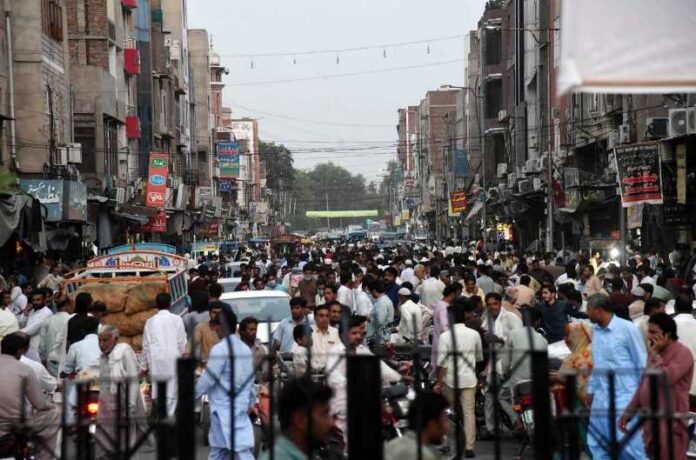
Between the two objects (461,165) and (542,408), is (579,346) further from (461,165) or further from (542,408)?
(461,165)

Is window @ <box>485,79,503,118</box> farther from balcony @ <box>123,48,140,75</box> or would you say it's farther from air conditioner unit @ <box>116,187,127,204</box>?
air conditioner unit @ <box>116,187,127,204</box>

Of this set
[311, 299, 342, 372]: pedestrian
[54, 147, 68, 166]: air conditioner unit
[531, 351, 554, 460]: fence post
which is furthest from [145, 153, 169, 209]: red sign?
[531, 351, 554, 460]: fence post

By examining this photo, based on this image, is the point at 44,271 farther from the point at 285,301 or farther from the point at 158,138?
the point at 158,138

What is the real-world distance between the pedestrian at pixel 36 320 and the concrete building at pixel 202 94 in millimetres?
80147

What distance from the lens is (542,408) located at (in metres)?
5.93

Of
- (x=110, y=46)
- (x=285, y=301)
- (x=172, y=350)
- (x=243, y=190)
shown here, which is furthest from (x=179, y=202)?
(x=243, y=190)

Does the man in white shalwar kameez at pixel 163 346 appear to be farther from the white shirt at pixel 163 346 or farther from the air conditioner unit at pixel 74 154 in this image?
the air conditioner unit at pixel 74 154

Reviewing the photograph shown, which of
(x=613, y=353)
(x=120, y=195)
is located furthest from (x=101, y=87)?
(x=613, y=353)

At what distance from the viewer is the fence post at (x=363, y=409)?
236 inches

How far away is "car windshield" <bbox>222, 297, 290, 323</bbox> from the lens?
64.1 ft

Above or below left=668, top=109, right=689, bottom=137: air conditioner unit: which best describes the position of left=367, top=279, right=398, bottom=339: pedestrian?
below

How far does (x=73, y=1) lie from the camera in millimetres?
50875

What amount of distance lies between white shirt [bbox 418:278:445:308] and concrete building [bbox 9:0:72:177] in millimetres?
16486

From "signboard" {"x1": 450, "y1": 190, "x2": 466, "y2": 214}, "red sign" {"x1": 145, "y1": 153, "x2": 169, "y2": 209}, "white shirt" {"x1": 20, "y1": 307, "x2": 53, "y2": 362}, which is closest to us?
"white shirt" {"x1": 20, "y1": 307, "x2": 53, "y2": 362}
